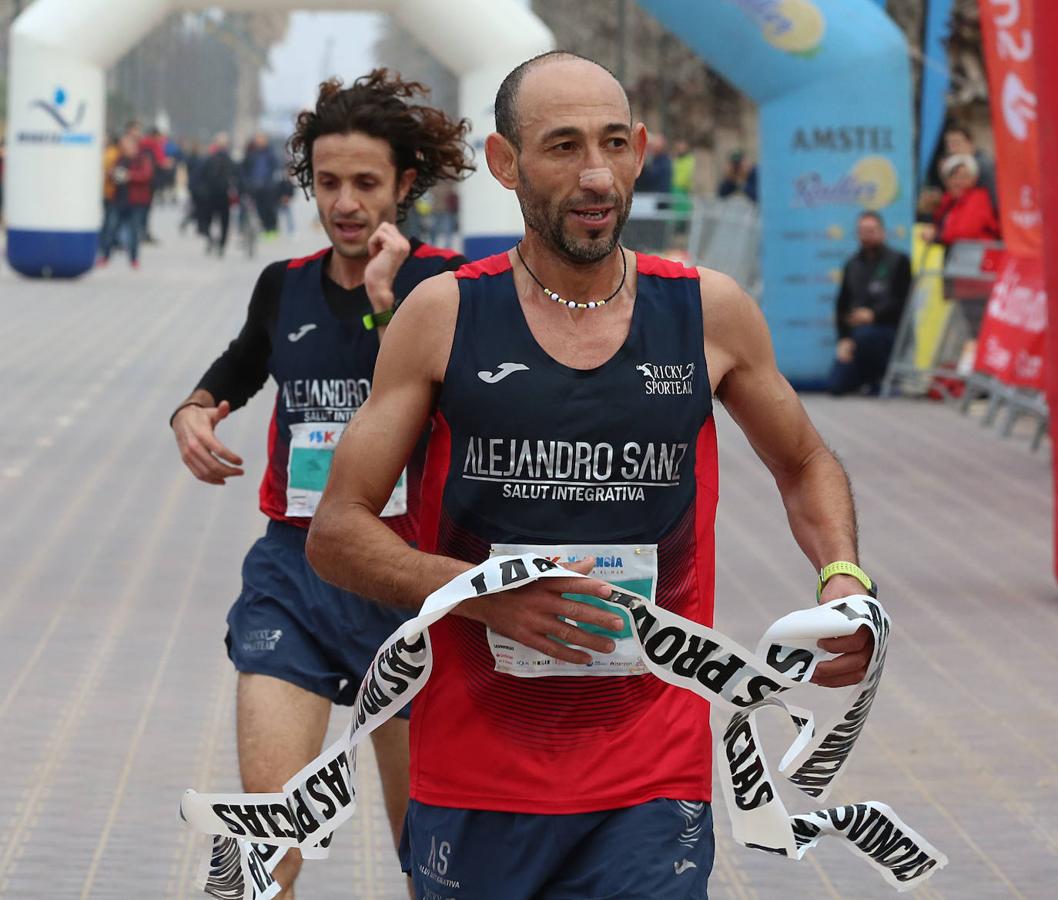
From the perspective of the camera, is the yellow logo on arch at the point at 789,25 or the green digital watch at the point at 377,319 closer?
the green digital watch at the point at 377,319

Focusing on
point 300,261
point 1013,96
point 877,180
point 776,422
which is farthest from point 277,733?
point 877,180

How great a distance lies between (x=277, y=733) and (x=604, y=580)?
1366 mm

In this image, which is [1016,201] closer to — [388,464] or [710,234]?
[388,464]

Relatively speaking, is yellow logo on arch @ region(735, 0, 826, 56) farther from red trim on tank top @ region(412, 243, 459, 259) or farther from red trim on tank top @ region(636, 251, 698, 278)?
red trim on tank top @ region(636, 251, 698, 278)

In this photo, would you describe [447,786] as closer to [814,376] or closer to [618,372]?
[618,372]

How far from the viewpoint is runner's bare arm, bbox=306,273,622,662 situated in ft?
9.66

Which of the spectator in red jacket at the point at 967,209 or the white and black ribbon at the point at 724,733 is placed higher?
the white and black ribbon at the point at 724,733

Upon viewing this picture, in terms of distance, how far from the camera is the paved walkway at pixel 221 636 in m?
5.41

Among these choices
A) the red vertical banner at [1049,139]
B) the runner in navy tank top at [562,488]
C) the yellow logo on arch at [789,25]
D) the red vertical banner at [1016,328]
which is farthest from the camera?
the yellow logo on arch at [789,25]

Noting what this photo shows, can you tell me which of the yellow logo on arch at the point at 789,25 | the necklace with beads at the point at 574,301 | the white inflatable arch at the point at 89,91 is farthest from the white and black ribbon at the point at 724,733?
the white inflatable arch at the point at 89,91

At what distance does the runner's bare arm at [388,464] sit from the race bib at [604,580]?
15 cm

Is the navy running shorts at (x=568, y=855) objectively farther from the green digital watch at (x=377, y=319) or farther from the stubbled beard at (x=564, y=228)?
the green digital watch at (x=377, y=319)

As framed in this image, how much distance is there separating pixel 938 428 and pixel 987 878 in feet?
31.5

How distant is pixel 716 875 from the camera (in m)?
5.32
